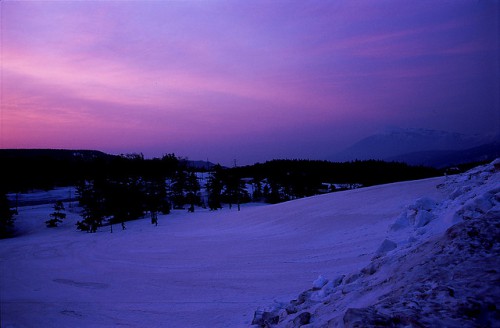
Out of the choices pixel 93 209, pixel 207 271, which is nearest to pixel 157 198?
pixel 93 209

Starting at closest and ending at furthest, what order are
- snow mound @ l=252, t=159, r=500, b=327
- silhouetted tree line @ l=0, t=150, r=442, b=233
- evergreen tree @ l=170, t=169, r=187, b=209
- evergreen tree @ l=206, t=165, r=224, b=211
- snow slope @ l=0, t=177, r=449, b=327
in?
snow mound @ l=252, t=159, r=500, b=327 → snow slope @ l=0, t=177, r=449, b=327 → silhouetted tree line @ l=0, t=150, r=442, b=233 → evergreen tree @ l=206, t=165, r=224, b=211 → evergreen tree @ l=170, t=169, r=187, b=209

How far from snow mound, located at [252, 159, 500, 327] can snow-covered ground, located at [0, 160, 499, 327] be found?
0.05m

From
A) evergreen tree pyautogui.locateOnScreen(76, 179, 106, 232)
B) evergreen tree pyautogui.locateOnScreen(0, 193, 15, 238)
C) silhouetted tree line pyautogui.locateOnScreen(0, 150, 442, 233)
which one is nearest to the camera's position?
evergreen tree pyautogui.locateOnScreen(76, 179, 106, 232)

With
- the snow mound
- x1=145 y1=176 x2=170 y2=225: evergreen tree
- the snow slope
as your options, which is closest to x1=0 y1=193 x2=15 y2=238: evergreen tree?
x1=145 y1=176 x2=170 y2=225: evergreen tree

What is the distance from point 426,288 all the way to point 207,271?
7527mm

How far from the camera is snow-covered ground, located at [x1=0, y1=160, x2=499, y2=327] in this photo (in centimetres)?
536

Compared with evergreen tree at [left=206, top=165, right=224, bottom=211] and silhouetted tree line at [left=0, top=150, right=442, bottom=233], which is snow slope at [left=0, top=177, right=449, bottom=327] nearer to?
silhouetted tree line at [left=0, top=150, right=442, bottom=233]

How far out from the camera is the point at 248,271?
9211 mm

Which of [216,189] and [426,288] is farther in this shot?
[216,189]

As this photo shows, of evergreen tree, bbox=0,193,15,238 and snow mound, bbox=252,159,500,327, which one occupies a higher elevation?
snow mound, bbox=252,159,500,327

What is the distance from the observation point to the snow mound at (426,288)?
2.79 meters

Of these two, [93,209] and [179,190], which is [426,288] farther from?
[179,190]

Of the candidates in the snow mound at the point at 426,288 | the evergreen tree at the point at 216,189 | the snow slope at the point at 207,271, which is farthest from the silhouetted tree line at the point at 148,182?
the snow mound at the point at 426,288

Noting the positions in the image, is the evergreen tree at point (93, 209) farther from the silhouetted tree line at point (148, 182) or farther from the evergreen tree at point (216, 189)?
the evergreen tree at point (216, 189)
